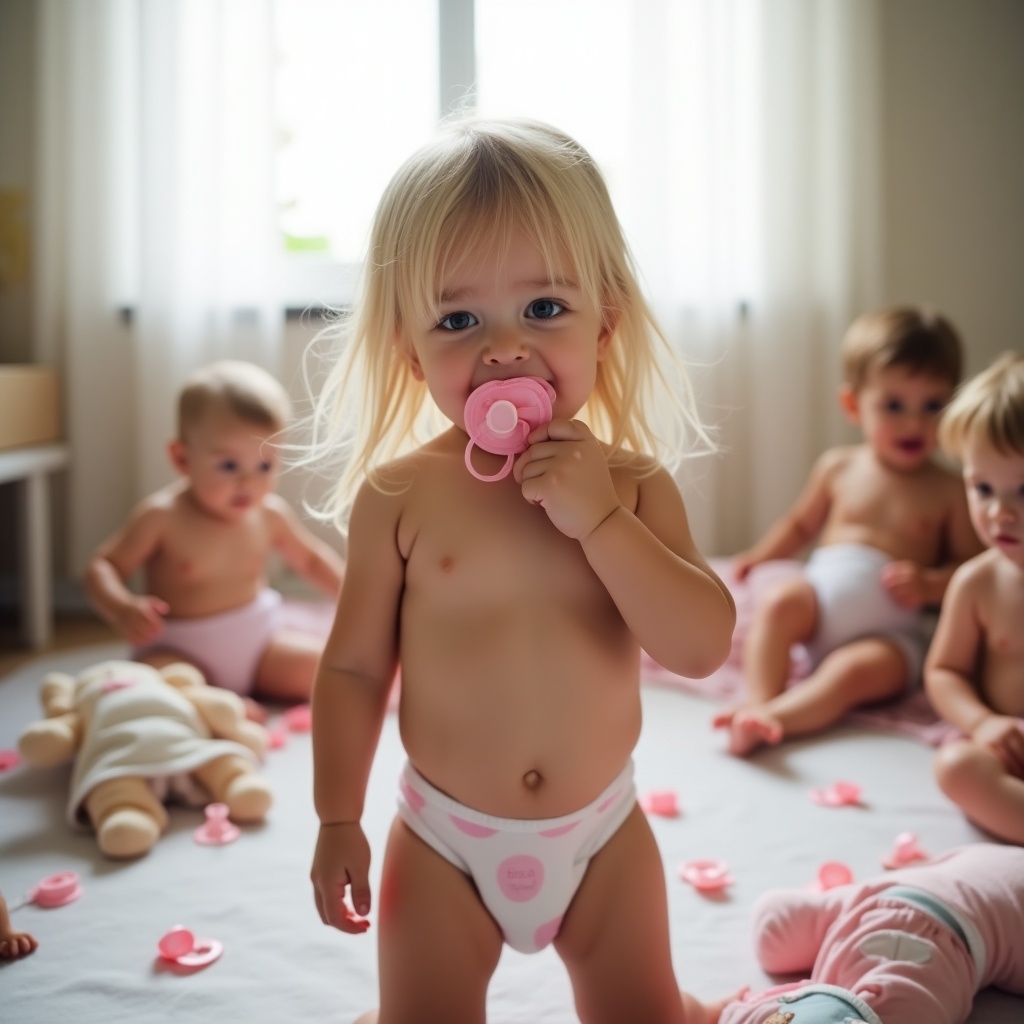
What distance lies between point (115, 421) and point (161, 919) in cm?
145

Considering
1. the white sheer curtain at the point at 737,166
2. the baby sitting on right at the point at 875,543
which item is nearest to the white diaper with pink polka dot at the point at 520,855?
the baby sitting on right at the point at 875,543

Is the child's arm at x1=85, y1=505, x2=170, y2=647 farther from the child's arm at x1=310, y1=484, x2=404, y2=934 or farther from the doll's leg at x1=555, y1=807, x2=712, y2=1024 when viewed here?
the doll's leg at x1=555, y1=807, x2=712, y2=1024

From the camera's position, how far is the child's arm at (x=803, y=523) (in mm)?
1794

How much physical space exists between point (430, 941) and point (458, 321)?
0.44 meters

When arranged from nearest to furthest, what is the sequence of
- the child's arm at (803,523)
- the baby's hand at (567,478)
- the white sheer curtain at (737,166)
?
the baby's hand at (567,478) → the child's arm at (803,523) → the white sheer curtain at (737,166)

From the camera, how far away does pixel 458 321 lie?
77 centimetres

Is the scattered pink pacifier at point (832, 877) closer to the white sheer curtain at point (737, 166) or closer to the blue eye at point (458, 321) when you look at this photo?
the blue eye at point (458, 321)

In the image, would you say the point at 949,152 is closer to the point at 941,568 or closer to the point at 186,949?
the point at 941,568

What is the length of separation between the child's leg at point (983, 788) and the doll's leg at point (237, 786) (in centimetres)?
74

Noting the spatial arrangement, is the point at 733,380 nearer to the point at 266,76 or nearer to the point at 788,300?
the point at 788,300

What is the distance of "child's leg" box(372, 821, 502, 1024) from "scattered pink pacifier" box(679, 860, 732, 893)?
312 millimetres

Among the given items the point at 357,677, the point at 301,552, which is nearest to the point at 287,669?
the point at 301,552

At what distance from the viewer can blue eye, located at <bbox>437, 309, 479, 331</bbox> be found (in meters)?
0.77

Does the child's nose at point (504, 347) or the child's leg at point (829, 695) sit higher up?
the child's nose at point (504, 347)
